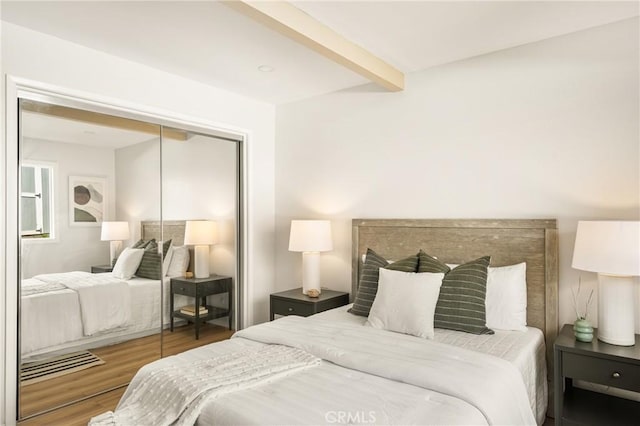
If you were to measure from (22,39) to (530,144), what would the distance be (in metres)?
3.36

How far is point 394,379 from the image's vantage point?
1.86 meters

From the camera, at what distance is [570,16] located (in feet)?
8.17

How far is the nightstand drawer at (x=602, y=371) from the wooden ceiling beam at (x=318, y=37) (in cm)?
220

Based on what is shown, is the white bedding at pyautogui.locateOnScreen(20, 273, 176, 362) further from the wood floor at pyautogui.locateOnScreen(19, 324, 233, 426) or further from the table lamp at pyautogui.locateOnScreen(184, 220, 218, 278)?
the table lamp at pyautogui.locateOnScreen(184, 220, 218, 278)

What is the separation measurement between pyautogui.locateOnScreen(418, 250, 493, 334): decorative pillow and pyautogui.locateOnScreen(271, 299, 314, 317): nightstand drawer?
1.18 m

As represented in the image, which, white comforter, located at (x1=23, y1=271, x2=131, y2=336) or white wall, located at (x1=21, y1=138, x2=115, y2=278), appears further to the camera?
white comforter, located at (x1=23, y1=271, x2=131, y2=336)

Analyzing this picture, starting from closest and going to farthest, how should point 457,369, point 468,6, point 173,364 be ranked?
point 457,369 < point 173,364 < point 468,6

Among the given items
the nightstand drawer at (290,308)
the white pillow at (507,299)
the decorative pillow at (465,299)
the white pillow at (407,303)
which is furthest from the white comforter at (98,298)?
the white pillow at (507,299)

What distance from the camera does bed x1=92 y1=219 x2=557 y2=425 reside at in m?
1.60

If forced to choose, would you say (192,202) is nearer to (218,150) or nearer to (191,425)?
(218,150)

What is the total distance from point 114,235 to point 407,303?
2.21m

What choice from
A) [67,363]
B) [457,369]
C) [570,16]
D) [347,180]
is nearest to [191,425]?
[457,369]

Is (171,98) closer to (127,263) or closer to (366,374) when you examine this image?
(127,263)

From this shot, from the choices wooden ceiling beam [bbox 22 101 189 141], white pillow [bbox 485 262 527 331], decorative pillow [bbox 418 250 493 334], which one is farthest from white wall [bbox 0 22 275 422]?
white pillow [bbox 485 262 527 331]
